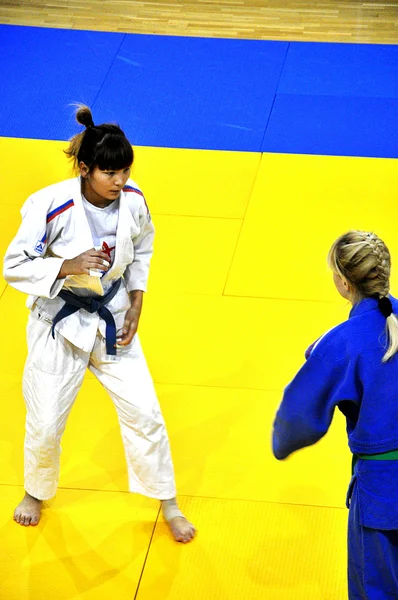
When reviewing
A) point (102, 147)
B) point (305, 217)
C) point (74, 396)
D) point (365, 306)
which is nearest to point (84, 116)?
point (102, 147)

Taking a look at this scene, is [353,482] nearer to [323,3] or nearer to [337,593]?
[337,593]

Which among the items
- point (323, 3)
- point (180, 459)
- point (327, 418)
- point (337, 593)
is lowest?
point (337, 593)

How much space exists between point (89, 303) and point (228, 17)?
5.52 m

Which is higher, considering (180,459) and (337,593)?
(180,459)

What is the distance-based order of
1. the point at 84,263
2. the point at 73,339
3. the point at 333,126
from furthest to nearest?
the point at 333,126, the point at 73,339, the point at 84,263

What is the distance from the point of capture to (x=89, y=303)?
124 inches

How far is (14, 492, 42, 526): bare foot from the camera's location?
3.56m

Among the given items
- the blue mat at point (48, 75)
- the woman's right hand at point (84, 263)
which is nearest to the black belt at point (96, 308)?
the woman's right hand at point (84, 263)

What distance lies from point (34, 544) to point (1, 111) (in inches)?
160

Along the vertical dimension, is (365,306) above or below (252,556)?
above

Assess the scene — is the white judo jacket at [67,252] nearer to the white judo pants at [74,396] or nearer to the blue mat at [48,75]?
the white judo pants at [74,396]

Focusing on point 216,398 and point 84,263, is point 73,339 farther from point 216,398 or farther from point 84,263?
point 216,398

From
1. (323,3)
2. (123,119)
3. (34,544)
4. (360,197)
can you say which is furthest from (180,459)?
(323,3)

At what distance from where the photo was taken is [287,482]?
12.2 feet
